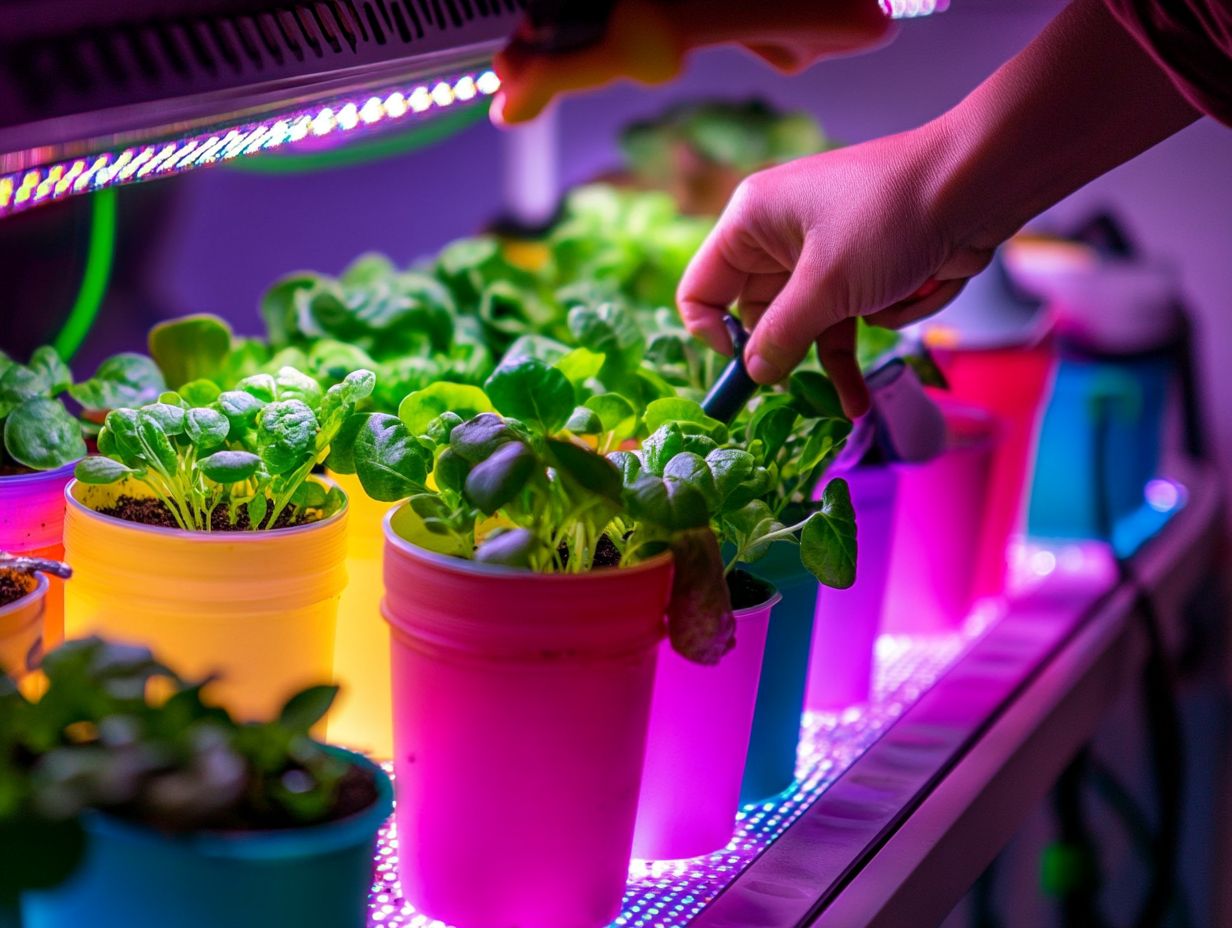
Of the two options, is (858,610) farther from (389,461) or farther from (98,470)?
(98,470)

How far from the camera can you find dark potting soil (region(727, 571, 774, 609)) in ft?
2.51

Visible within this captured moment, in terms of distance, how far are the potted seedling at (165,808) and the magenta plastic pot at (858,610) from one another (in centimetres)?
50

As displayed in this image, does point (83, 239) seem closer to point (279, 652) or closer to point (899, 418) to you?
point (279, 652)

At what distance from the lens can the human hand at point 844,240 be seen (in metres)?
0.84

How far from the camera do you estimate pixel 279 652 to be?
700 millimetres

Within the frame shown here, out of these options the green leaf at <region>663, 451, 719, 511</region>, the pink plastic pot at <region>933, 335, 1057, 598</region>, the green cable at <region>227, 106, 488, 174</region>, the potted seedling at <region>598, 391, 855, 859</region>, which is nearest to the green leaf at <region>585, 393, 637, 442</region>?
the potted seedling at <region>598, 391, 855, 859</region>

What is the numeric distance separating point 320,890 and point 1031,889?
4.14ft

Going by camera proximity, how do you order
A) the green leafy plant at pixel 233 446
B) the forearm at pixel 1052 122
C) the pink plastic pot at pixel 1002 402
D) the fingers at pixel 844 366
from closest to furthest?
the green leafy plant at pixel 233 446, the forearm at pixel 1052 122, the fingers at pixel 844 366, the pink plastic pot at pixel 1002 402

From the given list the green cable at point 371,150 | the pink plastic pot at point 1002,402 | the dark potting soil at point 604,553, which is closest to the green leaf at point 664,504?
the dark potting soil at point 604,553

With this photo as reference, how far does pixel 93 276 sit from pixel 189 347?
0.41 meters

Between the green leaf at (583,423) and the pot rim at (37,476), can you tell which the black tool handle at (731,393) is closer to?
the green leaf at (583,423)

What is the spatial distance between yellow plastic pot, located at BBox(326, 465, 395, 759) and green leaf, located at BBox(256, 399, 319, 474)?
12 centimetres

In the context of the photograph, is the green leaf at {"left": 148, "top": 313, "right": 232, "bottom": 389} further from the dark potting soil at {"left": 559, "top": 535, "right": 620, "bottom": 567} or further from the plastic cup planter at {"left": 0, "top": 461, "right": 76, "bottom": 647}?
the dark potting soil at {"left": 559, "top": 535, "right": 620, "bottom": 567}

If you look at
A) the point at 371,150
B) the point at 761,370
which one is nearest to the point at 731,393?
the point at 761,370
